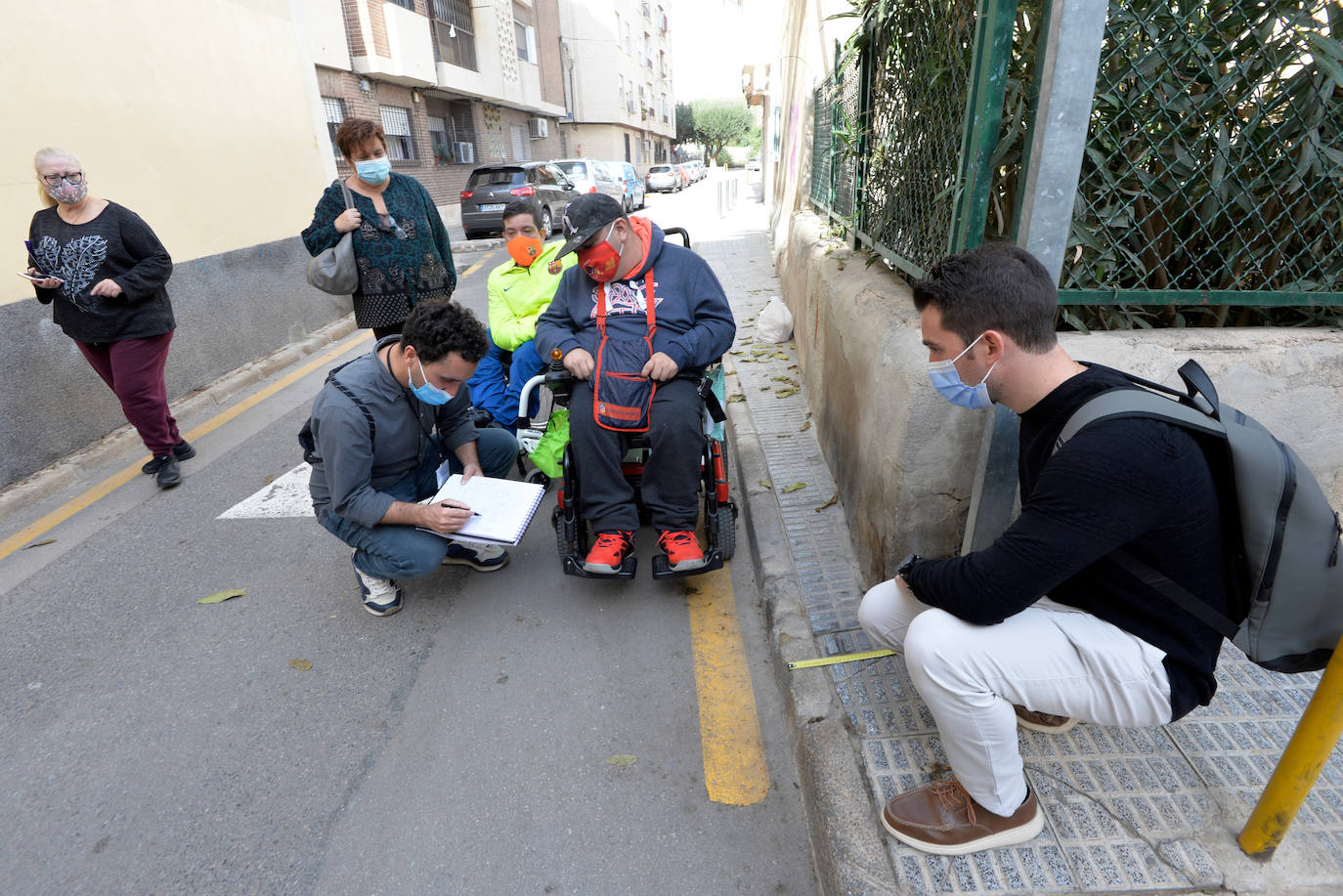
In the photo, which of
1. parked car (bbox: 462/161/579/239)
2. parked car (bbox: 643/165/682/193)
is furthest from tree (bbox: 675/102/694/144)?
parked car (bbox: 462/161/579/239)

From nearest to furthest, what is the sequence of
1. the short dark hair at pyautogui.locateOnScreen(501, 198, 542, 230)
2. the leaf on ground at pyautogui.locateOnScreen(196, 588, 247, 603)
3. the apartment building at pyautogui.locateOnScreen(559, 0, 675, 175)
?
1. the leaf on ground at pyautogui.locateOnScreen(196, 588, 247, 603)
2. the short dark hair at pyautogui.locateOnScreen(501, 198, 542, 230)
3. the apartment building at pyautogui.locateOnScreen(559, 0, 675, 175)

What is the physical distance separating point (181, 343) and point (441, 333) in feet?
14.3

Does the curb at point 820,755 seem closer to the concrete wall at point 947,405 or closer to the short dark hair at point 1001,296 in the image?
the concrete wall at point 947,405

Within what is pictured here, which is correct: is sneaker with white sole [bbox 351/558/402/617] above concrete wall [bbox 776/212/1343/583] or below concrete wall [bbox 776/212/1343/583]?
below

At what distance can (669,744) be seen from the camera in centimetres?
239

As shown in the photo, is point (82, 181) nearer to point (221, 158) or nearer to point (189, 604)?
point (189, 604)

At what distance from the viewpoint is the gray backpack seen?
1456mm

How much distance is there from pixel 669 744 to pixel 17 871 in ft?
→ 5.99

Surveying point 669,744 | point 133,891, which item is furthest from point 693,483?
point 133,891

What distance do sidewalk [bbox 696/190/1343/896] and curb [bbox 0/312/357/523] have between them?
14.3ft

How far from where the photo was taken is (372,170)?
159 inches

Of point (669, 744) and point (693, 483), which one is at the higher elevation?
point (693, 483)

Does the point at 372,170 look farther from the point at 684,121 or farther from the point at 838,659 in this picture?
the point at 684,121

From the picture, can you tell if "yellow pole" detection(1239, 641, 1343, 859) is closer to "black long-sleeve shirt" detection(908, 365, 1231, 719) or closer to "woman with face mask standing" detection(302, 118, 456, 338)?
"black long-sleeve shirt" detection(908, 365, 1231, 719)
